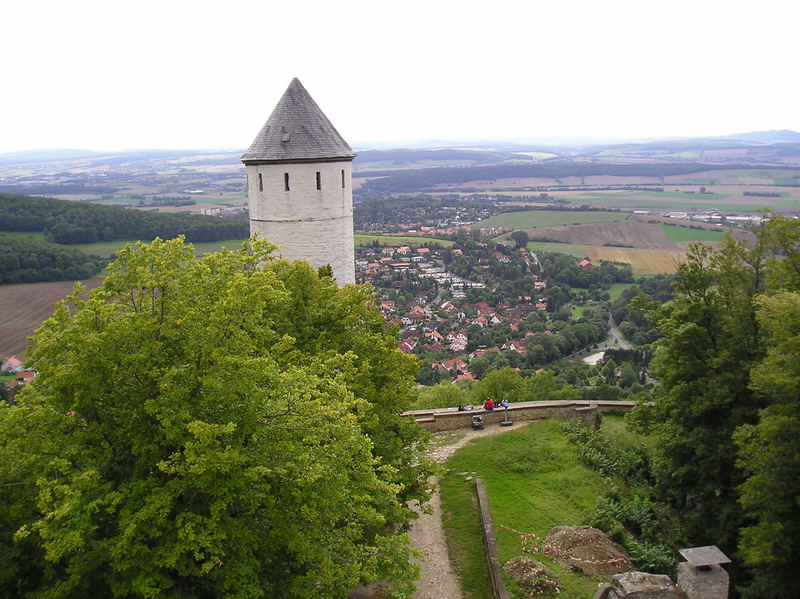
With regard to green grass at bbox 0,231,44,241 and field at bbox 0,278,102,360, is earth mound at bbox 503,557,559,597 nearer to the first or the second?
field at bbox 0,278,102,360

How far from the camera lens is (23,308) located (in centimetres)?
4703

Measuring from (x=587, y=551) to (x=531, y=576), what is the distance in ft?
7.03

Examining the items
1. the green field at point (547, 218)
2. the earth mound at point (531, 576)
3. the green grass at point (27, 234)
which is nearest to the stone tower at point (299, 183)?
the earth mound at point (531, 576)

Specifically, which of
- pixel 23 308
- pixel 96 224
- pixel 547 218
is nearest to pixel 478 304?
pixel 96 224

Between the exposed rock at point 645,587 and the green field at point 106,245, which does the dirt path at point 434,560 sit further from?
the green field at point 106,245

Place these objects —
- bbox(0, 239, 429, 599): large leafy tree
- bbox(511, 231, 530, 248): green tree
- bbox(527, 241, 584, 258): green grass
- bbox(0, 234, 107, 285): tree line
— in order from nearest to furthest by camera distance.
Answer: bbox(0, 239, 429, 599): large leafy tree < bbox(0, 234, 107, 285): tree line < bbox(527, 241, 584, 258): green grass < bbox(511, 231, 530, 248): green tree

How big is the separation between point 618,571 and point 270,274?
10727mm

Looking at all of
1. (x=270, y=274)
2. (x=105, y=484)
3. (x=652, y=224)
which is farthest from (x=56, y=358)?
(x=652, y=224)

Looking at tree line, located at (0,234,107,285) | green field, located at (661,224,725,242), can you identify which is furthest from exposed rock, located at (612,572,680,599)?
green field, located at (661,224,725,242)

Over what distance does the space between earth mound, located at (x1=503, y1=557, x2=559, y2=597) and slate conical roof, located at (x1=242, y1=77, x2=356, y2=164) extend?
1353cm

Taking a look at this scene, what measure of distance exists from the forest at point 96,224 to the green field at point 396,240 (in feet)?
66.6

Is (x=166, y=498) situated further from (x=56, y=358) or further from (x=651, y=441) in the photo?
(x=651, y=441)

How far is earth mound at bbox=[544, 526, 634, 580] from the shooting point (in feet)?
49.7

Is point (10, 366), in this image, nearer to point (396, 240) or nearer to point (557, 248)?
point (396, 240)
